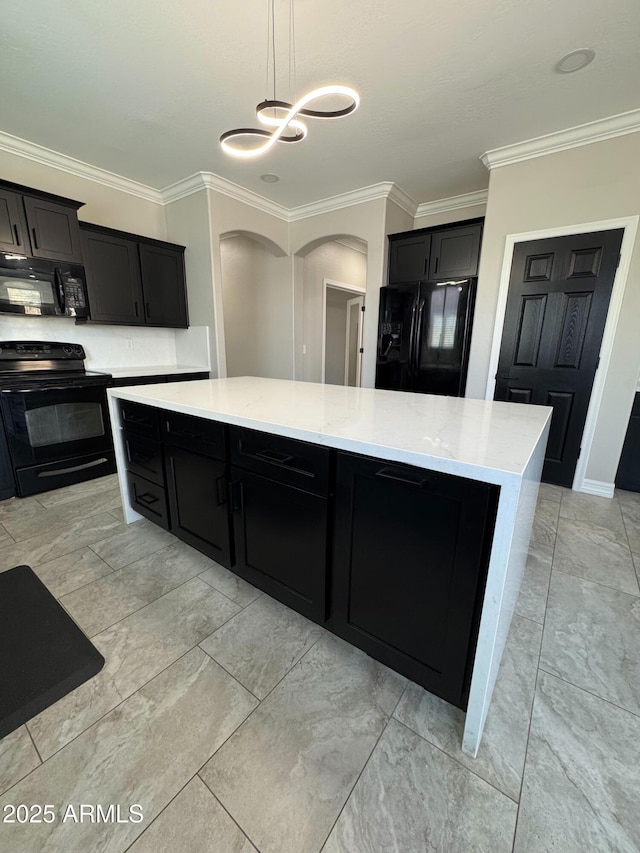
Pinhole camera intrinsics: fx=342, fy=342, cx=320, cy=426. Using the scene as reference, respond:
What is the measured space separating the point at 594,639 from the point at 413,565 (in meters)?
1.11

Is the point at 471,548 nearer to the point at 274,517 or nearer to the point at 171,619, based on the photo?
the point at 274,517

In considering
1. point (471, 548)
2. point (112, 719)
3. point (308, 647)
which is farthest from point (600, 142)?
point (112, 719)

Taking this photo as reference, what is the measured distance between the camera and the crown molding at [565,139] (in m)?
2.47

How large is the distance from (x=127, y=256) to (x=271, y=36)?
2.35 metres

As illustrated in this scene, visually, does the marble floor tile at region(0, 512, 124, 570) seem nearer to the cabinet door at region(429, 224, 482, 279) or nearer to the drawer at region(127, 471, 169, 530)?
the drawer at region(127, 471, 169, 530)

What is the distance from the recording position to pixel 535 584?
72.2 inches

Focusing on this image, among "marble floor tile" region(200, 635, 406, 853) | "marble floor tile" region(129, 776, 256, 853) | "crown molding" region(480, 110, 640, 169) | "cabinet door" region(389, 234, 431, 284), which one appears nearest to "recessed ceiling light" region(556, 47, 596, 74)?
"crown molding" region(480, 110, 640, 169)

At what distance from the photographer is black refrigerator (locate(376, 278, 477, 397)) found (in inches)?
133

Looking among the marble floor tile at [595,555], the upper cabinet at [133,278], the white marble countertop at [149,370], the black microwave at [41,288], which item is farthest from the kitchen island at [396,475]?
the upper cabinet at [133,278]

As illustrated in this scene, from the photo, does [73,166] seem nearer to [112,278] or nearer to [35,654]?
[112,278]

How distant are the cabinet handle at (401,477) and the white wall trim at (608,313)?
2.67m

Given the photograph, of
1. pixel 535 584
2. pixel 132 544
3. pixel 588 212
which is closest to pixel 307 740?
pixel 535 584

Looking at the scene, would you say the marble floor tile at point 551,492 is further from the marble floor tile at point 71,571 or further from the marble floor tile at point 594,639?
the marble floor tile at point 71,571

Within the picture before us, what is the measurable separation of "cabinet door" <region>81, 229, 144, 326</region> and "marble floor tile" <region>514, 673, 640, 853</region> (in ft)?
13.8
